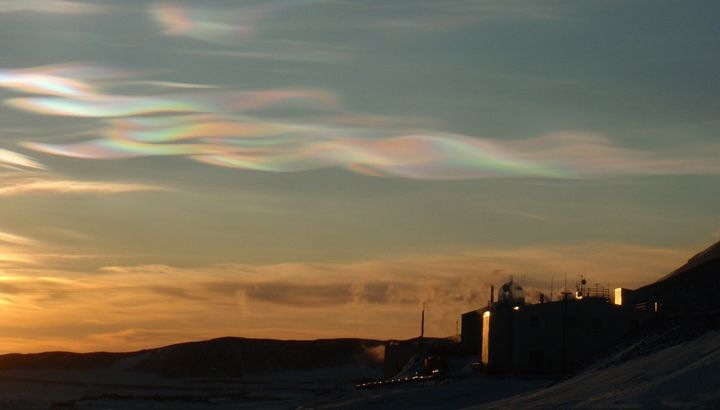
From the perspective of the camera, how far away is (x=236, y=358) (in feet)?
608

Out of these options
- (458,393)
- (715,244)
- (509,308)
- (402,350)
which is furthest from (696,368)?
(715,244)

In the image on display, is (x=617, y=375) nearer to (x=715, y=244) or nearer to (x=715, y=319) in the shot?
(x=715, y=319)

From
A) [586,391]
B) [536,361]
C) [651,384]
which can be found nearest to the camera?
[651,384]

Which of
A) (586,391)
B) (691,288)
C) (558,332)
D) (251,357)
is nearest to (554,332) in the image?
(558,332)

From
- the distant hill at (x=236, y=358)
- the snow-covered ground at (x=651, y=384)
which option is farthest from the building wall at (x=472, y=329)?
the distant hill at (x=236, y=358)

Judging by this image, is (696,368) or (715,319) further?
(715,319)

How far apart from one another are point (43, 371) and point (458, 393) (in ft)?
456

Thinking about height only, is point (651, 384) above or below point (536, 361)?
below

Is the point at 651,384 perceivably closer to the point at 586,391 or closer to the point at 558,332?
the point at 586,391

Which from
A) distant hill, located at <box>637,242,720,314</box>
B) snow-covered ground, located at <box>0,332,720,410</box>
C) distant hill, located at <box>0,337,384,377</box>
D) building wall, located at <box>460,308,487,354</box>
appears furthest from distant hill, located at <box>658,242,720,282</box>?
distant hill, located at <box>0,337,384,377</box>

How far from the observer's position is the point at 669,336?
51.1m

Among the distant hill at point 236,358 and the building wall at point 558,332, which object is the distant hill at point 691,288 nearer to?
the building wall at point 558,332

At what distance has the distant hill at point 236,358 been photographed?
178 m

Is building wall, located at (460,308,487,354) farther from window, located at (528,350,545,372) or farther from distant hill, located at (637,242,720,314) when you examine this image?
window, located at (528,350,545,372)
